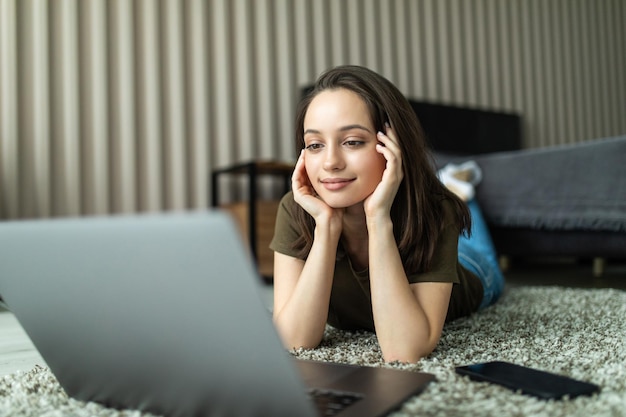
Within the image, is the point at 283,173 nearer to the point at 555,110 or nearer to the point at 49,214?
the point at 49,214

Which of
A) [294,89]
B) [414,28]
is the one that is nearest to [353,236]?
[294,89]

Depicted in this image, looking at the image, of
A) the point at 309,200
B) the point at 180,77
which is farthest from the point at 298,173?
the point at 180,77

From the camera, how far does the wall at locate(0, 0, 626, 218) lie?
2439 millimetres

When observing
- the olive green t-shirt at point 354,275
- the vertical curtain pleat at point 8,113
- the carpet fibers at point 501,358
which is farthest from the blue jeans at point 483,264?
the vertical curtain pleat at point 8,113

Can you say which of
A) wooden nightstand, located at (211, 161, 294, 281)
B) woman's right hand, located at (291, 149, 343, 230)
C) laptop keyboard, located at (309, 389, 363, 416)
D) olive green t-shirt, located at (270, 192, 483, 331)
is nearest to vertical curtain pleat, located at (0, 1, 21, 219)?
wooden nightstand, located at (211, 161, 294, 281)

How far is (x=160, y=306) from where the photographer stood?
0.50 meters

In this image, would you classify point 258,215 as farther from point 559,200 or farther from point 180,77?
point 559,200

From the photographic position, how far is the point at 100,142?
2572 millimetres

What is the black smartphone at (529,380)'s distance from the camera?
2.19 ft

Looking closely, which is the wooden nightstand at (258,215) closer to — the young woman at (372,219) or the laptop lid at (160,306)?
the young woman at (372,219)

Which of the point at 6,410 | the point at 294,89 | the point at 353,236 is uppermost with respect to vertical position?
the point at 294,89

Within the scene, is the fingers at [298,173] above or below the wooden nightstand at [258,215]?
above

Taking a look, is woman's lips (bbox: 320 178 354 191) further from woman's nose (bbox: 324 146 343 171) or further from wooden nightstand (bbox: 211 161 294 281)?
wooden nightstand (bbox: 211 161 294 281)

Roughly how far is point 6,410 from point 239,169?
2.03m
